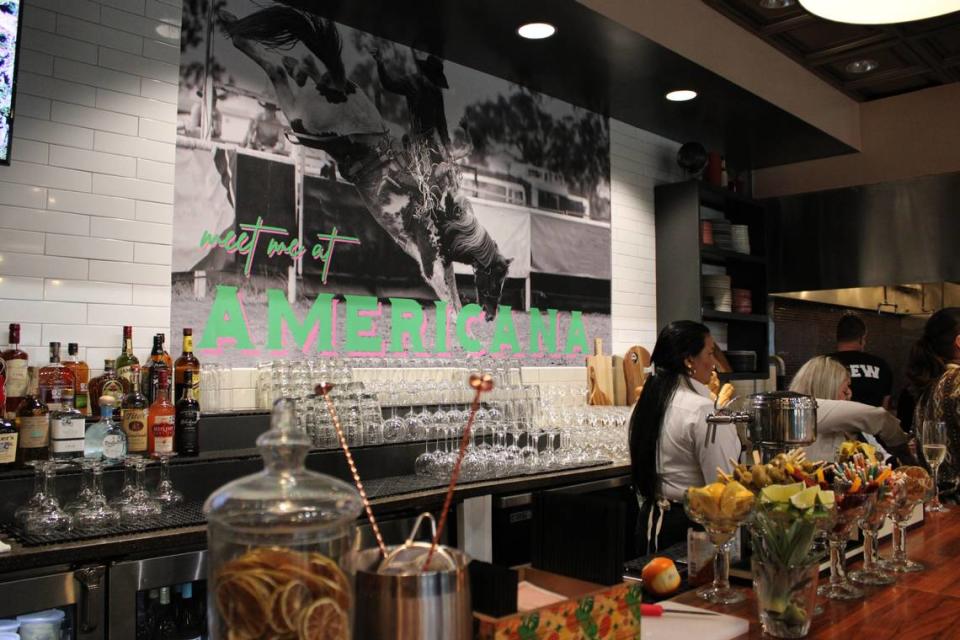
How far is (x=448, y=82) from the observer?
505 centimetres

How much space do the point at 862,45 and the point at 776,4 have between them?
101cm

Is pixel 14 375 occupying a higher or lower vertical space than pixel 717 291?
lower

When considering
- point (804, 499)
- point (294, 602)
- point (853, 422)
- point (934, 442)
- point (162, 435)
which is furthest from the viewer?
point (853, 422)

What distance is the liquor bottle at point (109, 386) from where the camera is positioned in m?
3.34

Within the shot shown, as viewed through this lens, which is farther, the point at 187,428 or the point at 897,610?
the point at 187,428

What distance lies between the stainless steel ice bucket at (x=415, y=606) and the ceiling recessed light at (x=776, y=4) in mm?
5027

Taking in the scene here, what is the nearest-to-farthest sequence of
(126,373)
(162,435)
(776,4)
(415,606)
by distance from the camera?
(415,606), (162,435), (126,373), (776,4)

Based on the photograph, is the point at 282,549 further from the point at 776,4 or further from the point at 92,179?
the point at 776,4

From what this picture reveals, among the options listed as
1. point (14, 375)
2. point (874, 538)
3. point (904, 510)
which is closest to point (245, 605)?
point (874, 538)

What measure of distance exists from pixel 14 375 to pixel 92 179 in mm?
879

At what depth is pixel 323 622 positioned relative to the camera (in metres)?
1.00

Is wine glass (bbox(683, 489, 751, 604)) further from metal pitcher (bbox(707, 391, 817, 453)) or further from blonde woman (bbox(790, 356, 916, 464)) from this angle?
blonde woman (bbox(790, 356, 916, 464))

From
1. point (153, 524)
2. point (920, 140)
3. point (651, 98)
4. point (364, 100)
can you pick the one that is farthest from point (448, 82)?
point (920, 140)

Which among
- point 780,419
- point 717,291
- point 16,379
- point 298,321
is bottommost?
point 780,419
